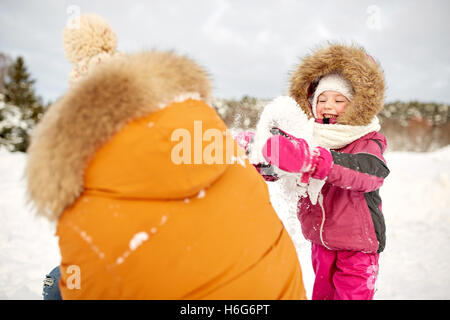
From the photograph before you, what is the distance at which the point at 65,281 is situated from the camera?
3.51 feet

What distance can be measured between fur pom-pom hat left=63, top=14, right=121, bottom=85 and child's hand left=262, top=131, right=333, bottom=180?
2.72 feet

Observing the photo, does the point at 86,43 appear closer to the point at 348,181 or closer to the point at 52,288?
the point at 52,288

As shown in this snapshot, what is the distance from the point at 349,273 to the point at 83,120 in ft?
5.86

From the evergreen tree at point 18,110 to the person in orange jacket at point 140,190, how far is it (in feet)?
32.1

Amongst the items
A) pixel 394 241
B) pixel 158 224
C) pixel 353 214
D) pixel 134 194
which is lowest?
pixel 394 241

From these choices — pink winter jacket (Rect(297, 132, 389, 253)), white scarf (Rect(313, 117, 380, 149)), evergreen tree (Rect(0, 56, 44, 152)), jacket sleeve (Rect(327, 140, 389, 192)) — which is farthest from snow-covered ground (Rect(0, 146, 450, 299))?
evergreen tree (Rect(0, 56, 44, 152))

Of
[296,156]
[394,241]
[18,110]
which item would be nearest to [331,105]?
[296,156]

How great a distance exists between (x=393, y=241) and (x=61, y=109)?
4924 millimetres

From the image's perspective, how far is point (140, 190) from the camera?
953 mm

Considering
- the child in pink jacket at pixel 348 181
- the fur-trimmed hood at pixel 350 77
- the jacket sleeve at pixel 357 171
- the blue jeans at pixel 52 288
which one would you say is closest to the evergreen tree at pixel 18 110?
the blue jeans at pixel 52 288

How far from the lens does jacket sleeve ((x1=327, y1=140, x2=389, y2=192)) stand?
1.49m

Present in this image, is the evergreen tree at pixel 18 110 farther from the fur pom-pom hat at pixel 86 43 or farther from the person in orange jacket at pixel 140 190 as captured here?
the person in orange jacket at pixel 140 190
